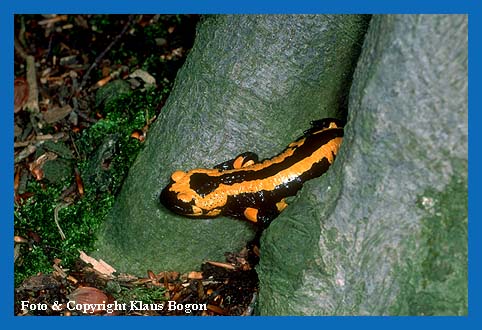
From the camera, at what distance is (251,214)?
173 inches

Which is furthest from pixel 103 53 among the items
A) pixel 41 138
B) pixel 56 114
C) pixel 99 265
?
pixel 99 265

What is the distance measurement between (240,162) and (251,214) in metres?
0.38

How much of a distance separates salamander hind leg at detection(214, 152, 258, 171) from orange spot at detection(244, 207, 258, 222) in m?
0.32

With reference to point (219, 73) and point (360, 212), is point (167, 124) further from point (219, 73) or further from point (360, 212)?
point (360, 212)

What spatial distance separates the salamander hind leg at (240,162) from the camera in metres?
4.24

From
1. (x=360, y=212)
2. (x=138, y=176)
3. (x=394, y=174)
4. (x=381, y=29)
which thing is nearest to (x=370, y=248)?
(x=360, y=212)

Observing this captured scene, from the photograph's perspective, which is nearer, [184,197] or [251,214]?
[184,197]

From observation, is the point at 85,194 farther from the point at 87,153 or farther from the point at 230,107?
the point at 230,107

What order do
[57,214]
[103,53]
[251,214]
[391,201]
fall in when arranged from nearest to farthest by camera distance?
1. [391,201]
2. [251,214]
3. [57,214]
4. [103,53]

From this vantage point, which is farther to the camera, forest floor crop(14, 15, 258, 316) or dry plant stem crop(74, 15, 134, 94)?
dry plant stem crop(74, 15, 134, 94)

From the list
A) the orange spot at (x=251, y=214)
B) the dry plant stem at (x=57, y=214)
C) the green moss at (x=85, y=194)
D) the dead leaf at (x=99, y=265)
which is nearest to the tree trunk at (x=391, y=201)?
the orange spot at (x=251, y=214)

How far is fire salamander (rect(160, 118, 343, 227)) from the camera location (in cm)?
429

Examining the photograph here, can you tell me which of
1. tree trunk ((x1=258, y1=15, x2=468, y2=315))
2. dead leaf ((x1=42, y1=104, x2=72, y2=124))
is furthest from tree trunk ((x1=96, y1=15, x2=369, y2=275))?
dead leaf ((x1=42, y1=104, x2=72, y2=124))

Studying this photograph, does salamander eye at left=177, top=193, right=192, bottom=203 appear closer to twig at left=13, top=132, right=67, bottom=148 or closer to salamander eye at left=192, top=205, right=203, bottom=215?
salamander eye at left=192, top=205, right=203, bottom=215
